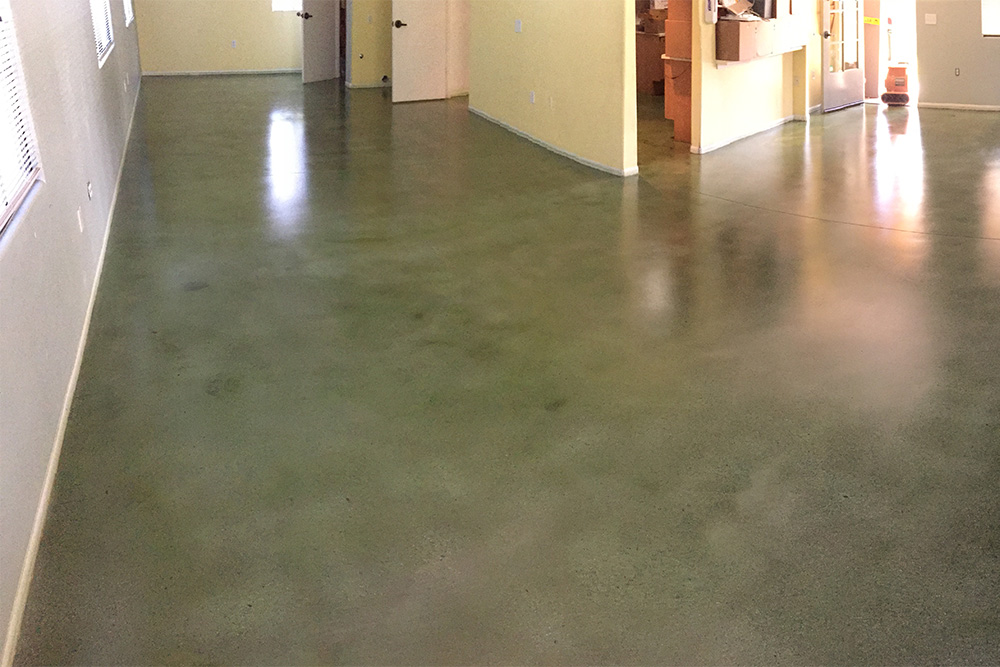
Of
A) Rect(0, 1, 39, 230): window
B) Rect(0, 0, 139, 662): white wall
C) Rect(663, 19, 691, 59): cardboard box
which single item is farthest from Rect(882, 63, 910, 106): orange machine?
Rect(0, 1, 39, 230): window

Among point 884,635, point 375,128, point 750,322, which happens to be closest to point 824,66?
point 375,128

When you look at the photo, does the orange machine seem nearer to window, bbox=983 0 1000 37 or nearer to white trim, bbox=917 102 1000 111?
white trim, bbox=917 102 1000 111

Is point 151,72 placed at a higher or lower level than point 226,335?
higher

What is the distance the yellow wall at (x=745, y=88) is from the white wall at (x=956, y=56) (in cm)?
174

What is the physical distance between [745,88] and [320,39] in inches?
293

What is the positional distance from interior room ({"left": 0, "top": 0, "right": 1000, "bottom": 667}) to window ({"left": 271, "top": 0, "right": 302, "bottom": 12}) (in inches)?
300

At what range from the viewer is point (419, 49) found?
12148 mm

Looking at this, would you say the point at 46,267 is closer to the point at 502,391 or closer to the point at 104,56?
the point at 502,391

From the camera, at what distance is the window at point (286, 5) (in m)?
15.3

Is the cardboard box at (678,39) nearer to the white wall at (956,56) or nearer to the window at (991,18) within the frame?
the white wall at (956,56)

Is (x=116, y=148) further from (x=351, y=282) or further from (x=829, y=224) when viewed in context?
(x=829, y=224)

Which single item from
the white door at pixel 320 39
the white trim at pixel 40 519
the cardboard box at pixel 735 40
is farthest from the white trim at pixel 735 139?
the white door at pixel 320 39

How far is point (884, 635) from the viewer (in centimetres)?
230

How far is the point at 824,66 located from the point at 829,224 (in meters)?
5.03
